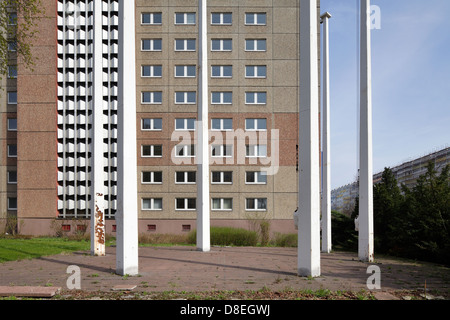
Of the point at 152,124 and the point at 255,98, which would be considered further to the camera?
the point at 152,124

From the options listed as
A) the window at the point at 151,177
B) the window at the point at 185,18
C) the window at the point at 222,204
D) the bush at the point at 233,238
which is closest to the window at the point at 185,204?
the window at the point at 222,204

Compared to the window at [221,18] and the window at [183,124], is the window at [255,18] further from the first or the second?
the window at [183,124]

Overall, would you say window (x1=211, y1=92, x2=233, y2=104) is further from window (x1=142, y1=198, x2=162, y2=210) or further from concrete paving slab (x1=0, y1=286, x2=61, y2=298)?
concrete paving slab (x1=0, y1=286, x2=61, y2=298)

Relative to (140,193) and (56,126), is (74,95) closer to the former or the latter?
(56,126)

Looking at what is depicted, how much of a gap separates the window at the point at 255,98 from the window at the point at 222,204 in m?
8.59

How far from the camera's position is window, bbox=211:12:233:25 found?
31.0m

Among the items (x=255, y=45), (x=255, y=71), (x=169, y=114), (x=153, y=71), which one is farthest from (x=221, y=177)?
(x=255, y=45)

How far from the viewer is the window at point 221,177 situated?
3053cm

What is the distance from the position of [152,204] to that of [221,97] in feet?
35.9

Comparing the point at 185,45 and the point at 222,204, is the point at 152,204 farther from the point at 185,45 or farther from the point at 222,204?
the point at 185,45

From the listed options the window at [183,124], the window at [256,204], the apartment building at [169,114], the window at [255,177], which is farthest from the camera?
the window at [183,124]

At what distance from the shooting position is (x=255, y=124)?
101 feet

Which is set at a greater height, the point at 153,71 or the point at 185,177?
the point at 153,71
